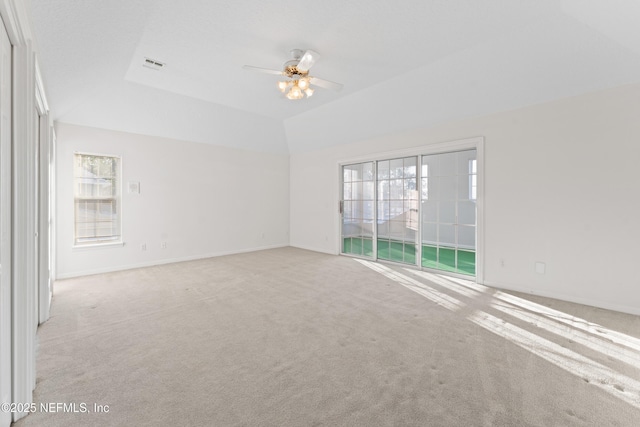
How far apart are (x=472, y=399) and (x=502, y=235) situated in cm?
287

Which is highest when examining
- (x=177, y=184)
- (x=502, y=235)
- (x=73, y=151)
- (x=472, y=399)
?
(x=73, y=151)

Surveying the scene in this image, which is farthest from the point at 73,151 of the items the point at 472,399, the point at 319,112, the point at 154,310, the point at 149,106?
the point at 472,399

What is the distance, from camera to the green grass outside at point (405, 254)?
5.17 m

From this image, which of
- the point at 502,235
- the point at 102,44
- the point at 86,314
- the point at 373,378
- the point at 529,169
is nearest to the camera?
the point at 373,378

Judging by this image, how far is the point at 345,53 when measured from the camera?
10.6ft

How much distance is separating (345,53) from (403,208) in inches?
118

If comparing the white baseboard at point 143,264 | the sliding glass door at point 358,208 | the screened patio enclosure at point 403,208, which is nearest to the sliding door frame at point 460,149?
the screened patio enclosure at point 403,208

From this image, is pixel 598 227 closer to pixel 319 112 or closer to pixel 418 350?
pixel 418 350

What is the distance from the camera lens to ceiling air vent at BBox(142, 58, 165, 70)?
11.1ft

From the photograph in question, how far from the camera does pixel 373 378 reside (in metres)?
1.90

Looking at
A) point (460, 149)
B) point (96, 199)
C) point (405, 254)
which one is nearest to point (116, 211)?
point (96, 199)

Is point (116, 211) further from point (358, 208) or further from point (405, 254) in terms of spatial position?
point (405, 254)

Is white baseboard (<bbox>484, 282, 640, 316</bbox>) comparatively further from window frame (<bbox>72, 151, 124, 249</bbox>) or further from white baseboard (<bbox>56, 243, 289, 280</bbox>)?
window frame (<bbox>72, 151, 124, 249</bbox>)

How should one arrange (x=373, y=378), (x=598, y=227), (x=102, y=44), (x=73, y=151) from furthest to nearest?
(x=73, y=151) → (x=598, y=227) → (x=102, y=44) → (x=373, y=378)
